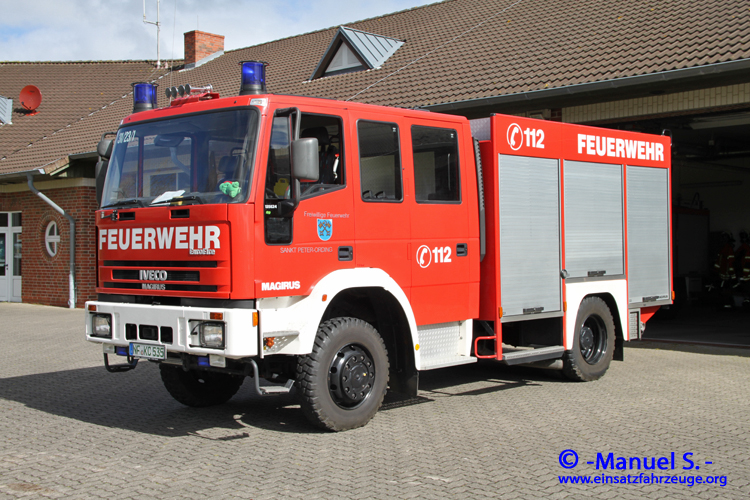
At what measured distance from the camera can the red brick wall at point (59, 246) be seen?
18844mm

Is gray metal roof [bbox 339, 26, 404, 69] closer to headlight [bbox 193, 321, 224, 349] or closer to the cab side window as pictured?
the cab side window

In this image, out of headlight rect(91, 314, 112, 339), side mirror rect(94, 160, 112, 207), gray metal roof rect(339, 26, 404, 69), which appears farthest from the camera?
gray metal roof rect(339, 26, 404, 69)

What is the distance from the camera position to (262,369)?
20.6 feet

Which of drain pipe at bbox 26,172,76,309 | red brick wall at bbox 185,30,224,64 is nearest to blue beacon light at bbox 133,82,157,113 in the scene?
drain pipe at bbox 26,172,76,309

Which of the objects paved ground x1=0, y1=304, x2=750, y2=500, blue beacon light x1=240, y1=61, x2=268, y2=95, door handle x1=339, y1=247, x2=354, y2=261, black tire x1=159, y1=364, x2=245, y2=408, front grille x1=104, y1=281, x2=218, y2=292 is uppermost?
blue beacon light x1=240, y1=61, x2=268, y2=95

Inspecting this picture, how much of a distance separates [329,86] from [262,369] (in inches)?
504

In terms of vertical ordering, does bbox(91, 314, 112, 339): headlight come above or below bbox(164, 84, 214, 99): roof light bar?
below

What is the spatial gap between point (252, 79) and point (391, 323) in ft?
7.89

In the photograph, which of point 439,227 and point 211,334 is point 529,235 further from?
point 211,334

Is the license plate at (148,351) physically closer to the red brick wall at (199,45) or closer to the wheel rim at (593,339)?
the wheel rim at (593,339)

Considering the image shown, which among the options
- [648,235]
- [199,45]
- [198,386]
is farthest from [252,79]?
[199,45]

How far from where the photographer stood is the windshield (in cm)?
594

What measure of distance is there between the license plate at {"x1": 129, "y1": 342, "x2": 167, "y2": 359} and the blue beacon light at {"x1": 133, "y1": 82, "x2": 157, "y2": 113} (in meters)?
2.24

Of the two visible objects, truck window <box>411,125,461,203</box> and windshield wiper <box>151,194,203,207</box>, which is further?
truck window <box>411,125,461,203</box>
